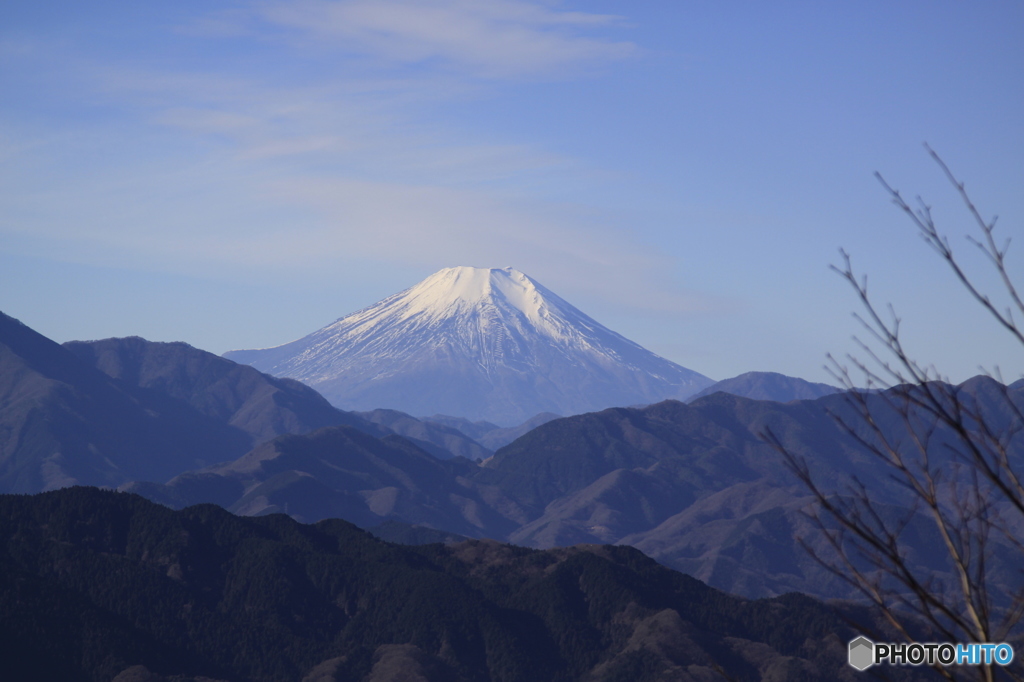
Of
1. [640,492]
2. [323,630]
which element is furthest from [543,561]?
[640,492]

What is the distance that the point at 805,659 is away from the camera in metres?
48.5

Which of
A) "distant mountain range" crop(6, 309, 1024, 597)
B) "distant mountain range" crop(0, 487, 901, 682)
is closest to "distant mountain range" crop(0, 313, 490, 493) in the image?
"distant mountain range" crop(6, 309, 1024, 597)

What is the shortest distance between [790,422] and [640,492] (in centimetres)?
3968

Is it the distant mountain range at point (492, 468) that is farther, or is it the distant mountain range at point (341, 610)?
the distant mountain range at point (492, 468)

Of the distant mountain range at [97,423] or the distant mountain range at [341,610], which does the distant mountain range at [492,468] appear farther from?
the distant mountain range at [341,610]

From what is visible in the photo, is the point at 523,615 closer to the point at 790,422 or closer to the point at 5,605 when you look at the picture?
the point at 5,605

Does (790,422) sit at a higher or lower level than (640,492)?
higher

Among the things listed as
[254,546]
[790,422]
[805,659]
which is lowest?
[805,659]
